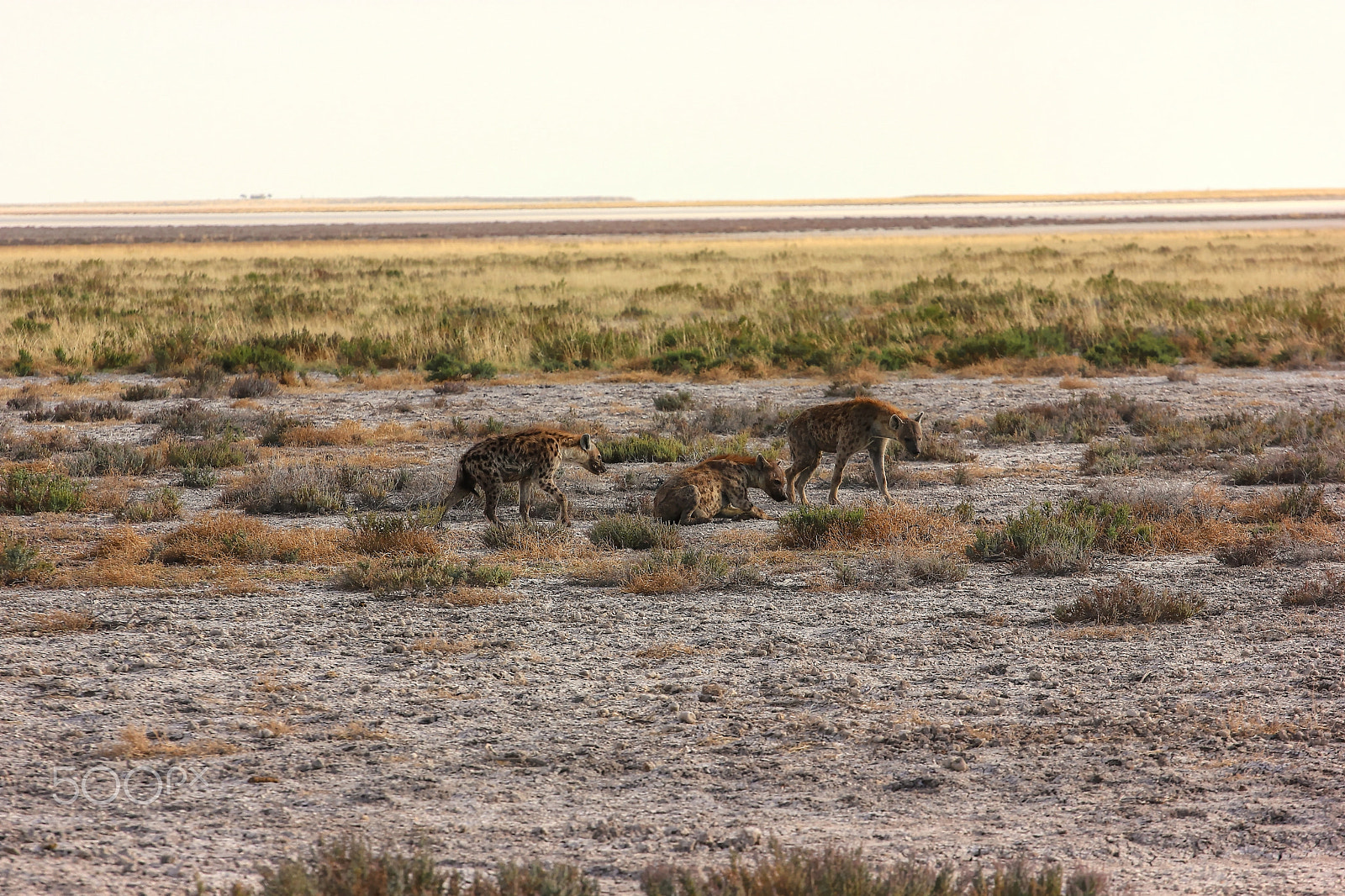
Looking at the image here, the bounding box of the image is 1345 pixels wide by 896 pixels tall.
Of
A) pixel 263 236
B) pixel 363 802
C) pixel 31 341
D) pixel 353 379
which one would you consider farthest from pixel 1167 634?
pixel 263 236

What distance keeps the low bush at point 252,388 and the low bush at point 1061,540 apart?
48.4 ft

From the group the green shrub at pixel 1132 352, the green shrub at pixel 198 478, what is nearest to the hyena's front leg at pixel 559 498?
the green shrub at pixel 198 478

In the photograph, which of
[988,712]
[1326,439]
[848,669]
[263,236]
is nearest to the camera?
[988,712]

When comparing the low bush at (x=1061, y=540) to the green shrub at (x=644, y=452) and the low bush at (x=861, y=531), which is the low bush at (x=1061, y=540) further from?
the green shrub at (x=644, y=452)

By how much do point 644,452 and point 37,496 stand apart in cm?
695

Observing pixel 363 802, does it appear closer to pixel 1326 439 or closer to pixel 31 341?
pixel 1326 439

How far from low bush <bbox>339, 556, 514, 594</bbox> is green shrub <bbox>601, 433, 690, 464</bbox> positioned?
5.88 meters

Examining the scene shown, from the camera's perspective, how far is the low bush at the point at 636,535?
10.4m

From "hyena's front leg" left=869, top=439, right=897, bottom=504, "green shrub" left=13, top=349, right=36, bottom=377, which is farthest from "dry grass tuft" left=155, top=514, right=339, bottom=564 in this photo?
"green shrub" left=13, top=349, right=36, bottom=377

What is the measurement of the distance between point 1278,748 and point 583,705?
3593 millimetres

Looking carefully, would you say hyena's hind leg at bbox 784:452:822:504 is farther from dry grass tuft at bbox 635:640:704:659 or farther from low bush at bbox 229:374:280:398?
low bush at bbox 229:374:280:398

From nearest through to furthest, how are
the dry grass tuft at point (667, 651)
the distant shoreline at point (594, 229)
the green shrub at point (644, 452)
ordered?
the dry grass tuft at point (667, 651)
the green shrub at point (644, 452)
the distant shoreline at point (594, 229)

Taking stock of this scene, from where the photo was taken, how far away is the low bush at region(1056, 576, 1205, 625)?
803 centimetres

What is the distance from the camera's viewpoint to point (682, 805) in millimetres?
5238
